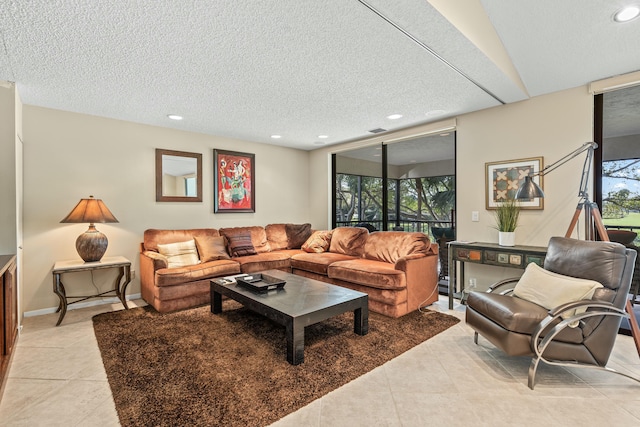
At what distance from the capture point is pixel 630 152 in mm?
3021

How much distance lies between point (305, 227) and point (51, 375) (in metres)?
3.93

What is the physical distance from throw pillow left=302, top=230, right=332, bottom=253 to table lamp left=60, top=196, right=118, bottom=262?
2780 mm

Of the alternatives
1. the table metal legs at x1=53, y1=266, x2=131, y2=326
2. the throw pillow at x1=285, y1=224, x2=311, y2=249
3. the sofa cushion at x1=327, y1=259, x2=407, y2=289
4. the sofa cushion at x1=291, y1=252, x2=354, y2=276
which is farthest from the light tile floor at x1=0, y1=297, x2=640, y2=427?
the throw pillow at x1=285, y1=224, x2=311, y2=249

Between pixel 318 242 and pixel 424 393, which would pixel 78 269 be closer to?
pixel 318 242

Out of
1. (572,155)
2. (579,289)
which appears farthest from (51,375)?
(572,155)

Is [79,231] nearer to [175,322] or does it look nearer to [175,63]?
[175,322]

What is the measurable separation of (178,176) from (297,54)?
3.01 metres

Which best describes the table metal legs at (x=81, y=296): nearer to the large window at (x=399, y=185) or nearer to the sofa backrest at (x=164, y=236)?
the sofa backrest at (x=164, y=236)

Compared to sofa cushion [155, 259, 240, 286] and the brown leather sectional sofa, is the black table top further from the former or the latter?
the brown leather sectional sofa

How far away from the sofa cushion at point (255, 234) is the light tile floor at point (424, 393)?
92.8 inches

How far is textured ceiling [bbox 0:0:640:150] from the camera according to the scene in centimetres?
192

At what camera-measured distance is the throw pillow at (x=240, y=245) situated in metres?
4.56

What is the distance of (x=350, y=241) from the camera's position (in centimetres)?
471

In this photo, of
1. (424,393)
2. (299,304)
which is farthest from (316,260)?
(424,393)
